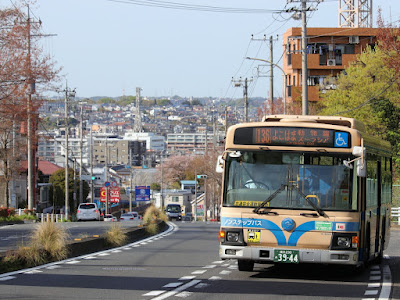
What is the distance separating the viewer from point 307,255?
47.5ft

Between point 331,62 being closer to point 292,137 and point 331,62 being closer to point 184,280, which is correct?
point 292,137

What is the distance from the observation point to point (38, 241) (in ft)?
60.3

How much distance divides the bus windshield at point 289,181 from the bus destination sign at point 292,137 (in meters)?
0.20

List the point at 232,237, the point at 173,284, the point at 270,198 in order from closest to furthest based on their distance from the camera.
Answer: the point at 173,284 < the point at 270,198 < the point at 232,237

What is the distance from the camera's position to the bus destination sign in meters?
15.0

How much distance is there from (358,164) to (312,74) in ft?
234

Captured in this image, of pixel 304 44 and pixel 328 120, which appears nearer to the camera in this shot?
pixel 328 120

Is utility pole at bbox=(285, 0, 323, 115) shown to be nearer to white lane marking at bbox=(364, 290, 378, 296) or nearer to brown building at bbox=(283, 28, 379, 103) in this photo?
white lane marking at bbox=(364, 290, 378, 296)

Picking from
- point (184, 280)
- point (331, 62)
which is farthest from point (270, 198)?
point (331, 62)

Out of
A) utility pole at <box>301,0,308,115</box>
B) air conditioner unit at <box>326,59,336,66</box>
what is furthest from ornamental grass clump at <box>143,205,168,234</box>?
air conditioner unit at <box>326,59,336,66</box>

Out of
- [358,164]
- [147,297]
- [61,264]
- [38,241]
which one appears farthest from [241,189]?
[38,241]

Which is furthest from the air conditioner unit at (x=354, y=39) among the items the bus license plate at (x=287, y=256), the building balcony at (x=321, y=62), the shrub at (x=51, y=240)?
the bus license plate at (x=287, y=256)

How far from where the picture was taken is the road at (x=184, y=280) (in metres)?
12.5

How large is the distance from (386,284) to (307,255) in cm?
161
